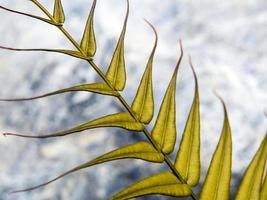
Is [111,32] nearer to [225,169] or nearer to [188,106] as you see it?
[188,106]

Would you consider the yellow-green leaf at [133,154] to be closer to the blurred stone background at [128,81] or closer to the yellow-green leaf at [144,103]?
the yellow-green leaf at [144,103]

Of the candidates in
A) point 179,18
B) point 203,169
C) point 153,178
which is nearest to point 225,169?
point 153,178

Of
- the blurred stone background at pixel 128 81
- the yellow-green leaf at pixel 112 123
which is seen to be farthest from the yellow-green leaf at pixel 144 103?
the blurred stone background at pixel 128 81

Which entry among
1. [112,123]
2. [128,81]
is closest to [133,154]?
[112,123]

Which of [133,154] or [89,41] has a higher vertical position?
[89,41]

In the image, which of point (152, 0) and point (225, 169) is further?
point (152, 0)

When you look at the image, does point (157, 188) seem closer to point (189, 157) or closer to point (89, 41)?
point (189, 157)
